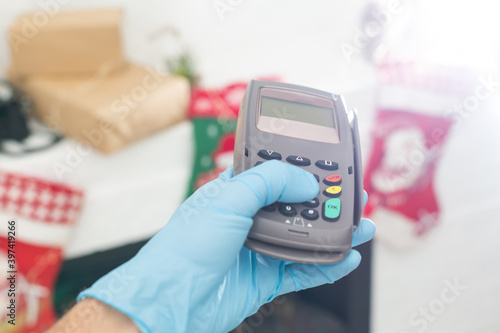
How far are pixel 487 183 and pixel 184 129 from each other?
101cm

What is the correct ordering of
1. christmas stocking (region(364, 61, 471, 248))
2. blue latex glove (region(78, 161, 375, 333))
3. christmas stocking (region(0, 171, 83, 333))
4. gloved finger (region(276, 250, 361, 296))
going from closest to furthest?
blue latex glove (region(78, 161, 375, 333)) < gloved finger (region(276, 250, 361, 296)) < christmas stocking (region(0, 171, 83, 333)) < christmas stocking (region(364, 61, 471, 248))

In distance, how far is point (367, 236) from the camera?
0.68 metres

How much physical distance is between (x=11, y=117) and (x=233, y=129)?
51 centimetres

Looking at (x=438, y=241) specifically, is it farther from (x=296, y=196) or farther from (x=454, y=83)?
(x=296, y=196)

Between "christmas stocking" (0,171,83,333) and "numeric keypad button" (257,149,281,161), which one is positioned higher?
"numeric keypad button" (257,149,281,161)

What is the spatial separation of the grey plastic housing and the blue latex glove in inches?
0.9

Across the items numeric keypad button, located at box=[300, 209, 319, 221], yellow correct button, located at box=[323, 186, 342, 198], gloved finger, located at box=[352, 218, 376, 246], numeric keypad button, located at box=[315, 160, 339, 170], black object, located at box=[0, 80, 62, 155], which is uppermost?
numeric keypad button, located at box=[315, 160, 339, 170]

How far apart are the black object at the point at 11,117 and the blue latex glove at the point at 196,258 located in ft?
2.17

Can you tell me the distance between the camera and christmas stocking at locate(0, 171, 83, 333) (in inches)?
41.3

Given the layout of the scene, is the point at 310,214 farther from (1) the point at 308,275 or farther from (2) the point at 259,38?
(2) the point at 259,38
